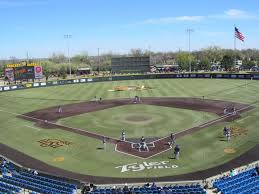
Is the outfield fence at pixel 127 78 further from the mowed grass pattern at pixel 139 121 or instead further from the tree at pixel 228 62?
the mowed grass pattern at pixel 139 121

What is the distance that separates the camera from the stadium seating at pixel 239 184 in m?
21.7

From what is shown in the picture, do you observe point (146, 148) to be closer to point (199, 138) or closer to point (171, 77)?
point (199, 138)

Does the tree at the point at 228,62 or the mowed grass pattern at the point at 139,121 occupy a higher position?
the tree at the point at 228,62

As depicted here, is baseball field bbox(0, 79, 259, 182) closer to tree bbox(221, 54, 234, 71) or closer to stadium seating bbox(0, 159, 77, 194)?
stadium seating bbox(0, 159, 77, 194)

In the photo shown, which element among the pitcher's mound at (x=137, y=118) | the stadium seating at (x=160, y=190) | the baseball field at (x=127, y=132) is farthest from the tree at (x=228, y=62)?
the stadium seating at (x=160, y=190)

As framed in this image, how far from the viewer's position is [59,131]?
45.0 meters

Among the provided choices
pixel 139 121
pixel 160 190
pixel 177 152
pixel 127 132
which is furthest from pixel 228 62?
pixel 160 190

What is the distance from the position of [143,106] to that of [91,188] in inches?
1450

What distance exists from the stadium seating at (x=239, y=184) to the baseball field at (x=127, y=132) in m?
5.19

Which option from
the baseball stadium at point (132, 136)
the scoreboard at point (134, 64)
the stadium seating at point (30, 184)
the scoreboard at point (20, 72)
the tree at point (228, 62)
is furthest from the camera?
the tree at point (228, 62)

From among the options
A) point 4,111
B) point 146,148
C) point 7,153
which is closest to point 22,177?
point 7,153

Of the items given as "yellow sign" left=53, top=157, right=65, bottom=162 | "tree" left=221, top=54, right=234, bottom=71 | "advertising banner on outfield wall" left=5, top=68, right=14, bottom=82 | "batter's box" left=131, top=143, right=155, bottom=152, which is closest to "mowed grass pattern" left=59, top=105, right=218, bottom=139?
"batter's box" left=131, top=143, right=155, bottom=152

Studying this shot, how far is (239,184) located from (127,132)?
21495 mm

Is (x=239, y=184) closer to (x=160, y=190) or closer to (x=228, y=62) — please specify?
(x=160, y=190)
